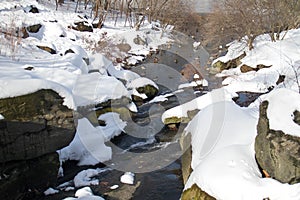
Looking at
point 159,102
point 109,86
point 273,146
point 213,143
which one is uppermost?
point 273,146

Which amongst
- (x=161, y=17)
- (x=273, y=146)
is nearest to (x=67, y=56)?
(x=273, y=146)

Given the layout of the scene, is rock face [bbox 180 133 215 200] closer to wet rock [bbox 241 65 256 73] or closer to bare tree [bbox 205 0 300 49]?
wet rock [bbox 241 65 256 73]

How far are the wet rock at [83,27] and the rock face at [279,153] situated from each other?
1689 cm

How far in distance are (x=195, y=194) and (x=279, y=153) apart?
4.09 ft

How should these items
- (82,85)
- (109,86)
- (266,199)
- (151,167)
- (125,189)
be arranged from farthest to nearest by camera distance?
(109,86)
(82,85)
(151,167)
(125,189)
(266,199)

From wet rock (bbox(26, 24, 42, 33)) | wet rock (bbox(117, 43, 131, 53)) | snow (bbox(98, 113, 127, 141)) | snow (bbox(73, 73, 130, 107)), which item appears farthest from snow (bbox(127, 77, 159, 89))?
wet rock (bbox(117, 43, 131, 53))

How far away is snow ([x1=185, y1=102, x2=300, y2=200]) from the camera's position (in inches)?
154

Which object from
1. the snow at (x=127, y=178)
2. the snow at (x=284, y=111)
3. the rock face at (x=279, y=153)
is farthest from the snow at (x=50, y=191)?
the snow at (x=284, y=111)

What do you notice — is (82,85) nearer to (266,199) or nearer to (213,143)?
(213,143)

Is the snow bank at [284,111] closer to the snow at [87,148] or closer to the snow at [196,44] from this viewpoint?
the snow at [87,148]

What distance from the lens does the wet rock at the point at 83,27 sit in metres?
19.7

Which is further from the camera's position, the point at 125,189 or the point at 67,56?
the point at 67,56

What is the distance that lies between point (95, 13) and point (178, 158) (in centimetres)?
1929

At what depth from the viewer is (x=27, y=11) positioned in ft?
59.2
